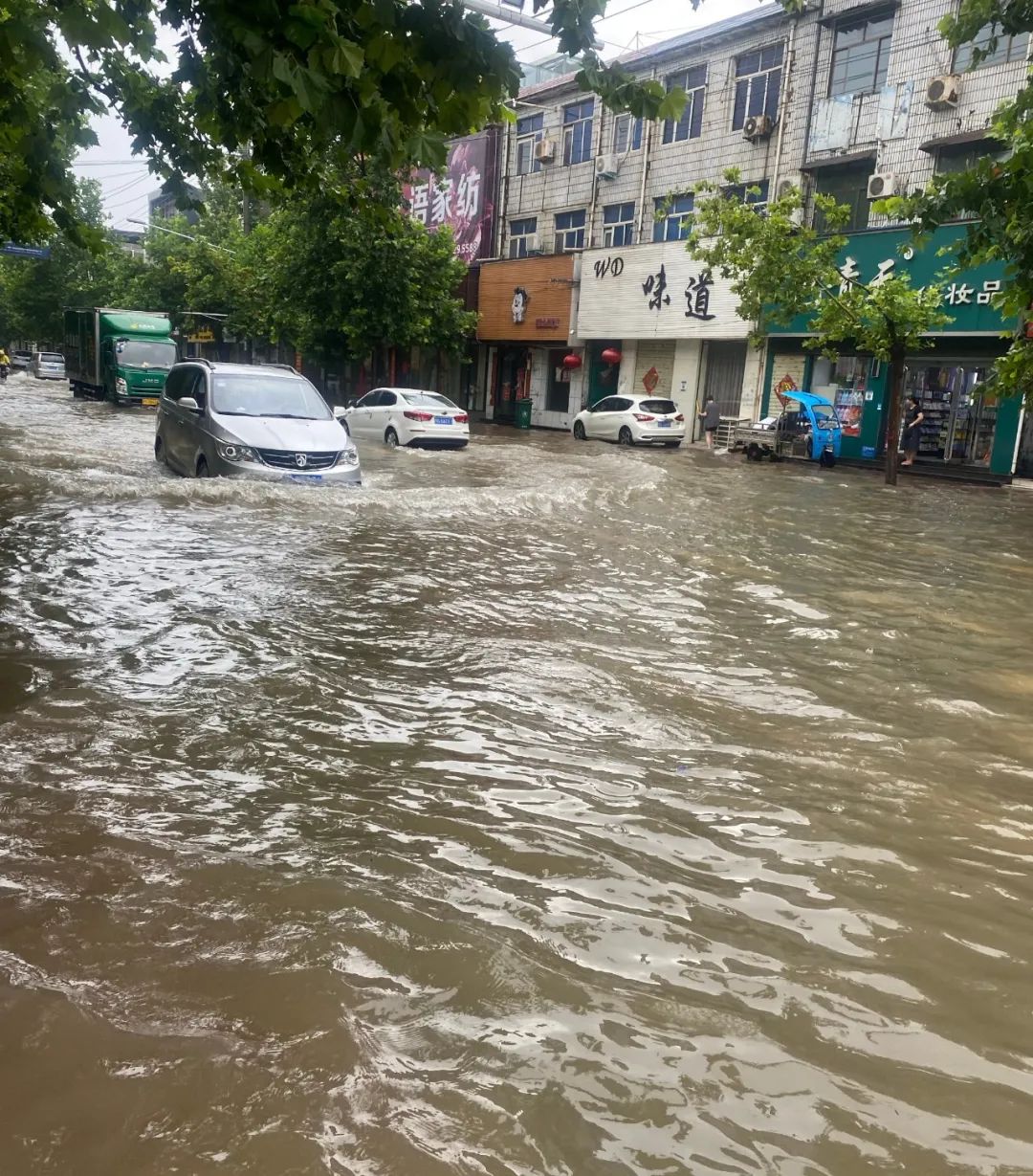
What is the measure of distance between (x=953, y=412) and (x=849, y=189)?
6.43 m

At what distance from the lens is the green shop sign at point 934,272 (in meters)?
21.0

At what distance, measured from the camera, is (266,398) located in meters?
13.1

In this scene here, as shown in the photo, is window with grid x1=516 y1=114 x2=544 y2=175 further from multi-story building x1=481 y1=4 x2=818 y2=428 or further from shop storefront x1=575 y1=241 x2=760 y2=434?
shop storefront x1=575 y1=241 x2=760 y2=434

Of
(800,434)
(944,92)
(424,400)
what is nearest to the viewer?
(944,92)

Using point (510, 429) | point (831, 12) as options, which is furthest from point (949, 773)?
point (510, 429)

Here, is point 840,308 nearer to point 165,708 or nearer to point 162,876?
point 165,708

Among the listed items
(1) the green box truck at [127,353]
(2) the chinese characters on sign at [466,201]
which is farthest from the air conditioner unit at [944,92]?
(1) the green box truck at [127,353]

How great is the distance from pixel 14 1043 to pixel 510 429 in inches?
1218

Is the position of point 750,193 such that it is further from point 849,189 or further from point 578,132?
point 578,132

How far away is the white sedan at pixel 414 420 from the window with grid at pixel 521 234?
537 inches

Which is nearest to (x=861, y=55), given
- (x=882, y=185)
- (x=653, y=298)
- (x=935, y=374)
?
(x=882, y=185)

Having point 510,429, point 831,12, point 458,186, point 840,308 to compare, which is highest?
point 831,12

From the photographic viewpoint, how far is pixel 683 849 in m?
3.84

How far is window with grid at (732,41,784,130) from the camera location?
87.9 feet
